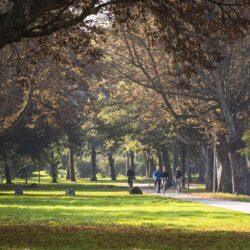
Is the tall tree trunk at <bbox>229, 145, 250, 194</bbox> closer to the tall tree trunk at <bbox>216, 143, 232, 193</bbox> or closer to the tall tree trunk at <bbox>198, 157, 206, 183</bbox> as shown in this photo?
the tall tree trunk at <bbox>216, 143, 232, 193</bbox>

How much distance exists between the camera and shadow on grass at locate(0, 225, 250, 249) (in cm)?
1515

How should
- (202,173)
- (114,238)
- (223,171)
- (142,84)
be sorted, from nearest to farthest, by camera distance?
1. (114,238)
2. (142,84)
3. (223,171)
4. (202,173)

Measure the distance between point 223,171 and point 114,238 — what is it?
35733mm

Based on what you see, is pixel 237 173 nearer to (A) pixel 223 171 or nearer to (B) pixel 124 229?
(A) pixel 223 171

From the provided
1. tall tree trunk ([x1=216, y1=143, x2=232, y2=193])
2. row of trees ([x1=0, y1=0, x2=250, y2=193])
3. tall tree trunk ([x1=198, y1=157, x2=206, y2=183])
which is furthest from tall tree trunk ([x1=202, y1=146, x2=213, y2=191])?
tall tree trunk ([x1=198, y1=157, x2=206, y2=183])

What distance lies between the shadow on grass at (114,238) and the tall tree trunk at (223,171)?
3161 cm

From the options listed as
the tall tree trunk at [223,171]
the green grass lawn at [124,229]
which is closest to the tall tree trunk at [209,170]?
the tall tree trunk at [223,171]

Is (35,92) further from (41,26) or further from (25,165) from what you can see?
(25,165)

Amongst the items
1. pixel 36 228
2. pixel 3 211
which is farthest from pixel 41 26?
pixel 3 211

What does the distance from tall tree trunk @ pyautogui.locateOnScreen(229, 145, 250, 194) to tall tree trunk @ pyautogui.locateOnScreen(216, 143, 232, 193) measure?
3101mm

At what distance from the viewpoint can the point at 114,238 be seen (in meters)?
16.8

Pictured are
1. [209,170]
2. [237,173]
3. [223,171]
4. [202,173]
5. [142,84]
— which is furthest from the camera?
[202,173]

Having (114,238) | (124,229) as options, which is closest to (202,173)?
(124,229)

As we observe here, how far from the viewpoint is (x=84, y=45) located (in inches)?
840
